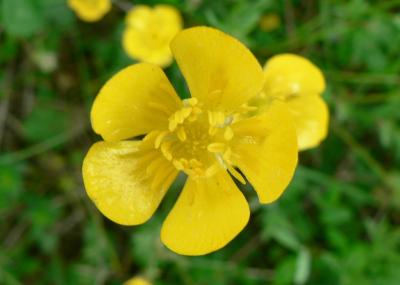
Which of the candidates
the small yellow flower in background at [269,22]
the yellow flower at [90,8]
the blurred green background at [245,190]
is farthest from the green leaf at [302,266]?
the yellow flower at [90,8]

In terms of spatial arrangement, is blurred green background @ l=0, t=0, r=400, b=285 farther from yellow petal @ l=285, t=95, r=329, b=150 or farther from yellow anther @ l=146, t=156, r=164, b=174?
yellow anther @ l=146, t=156, r=164, b=174

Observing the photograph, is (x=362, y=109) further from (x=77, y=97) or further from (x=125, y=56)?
(x=77, y=97)

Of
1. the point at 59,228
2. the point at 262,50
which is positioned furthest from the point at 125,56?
the point at 59,228

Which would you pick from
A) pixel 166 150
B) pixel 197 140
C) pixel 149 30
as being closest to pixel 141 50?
pixel 149 30

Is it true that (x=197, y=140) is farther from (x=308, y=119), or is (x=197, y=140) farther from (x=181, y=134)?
(x=308, y=119)

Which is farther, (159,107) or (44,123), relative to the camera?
(44,123)

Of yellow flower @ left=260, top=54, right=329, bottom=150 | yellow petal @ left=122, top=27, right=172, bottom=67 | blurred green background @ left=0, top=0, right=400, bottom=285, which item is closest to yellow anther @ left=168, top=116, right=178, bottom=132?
yellow flower @ left=260, top=54, right=329, bottom=150
